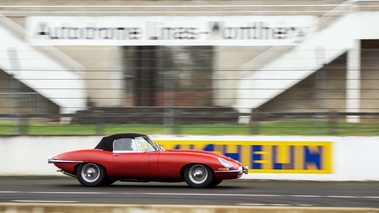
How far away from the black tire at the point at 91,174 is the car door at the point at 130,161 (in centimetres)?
34

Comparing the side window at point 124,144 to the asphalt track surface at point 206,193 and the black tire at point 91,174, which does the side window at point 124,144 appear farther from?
the asphalt track surface at point 206,193

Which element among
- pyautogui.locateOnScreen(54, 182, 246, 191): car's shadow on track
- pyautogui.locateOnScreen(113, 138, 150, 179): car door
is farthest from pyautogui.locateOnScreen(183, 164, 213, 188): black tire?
pyautogui.locateOnScreen(113, 138, 150, 179): car door

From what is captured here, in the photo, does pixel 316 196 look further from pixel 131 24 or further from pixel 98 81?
pixel 131 24

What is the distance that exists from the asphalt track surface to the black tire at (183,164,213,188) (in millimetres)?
202

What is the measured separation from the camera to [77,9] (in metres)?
26.0

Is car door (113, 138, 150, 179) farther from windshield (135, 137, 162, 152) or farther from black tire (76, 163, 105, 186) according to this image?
black tire (76, 163, 105, 186)

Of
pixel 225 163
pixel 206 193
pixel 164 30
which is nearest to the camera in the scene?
pixel 206 193

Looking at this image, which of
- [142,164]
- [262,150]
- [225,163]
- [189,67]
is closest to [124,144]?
[142,164]

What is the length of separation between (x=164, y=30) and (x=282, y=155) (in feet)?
28.7

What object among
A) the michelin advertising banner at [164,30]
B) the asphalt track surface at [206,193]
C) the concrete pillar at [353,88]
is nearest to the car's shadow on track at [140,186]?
the asphalt track surface at [206,193]

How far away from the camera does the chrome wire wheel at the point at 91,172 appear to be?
48.2 ft

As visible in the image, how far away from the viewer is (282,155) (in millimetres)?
16922

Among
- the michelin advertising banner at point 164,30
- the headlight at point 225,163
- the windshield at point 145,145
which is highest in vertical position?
the michelin advertising banner at point 164,30

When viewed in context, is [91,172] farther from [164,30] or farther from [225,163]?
[164,30]
